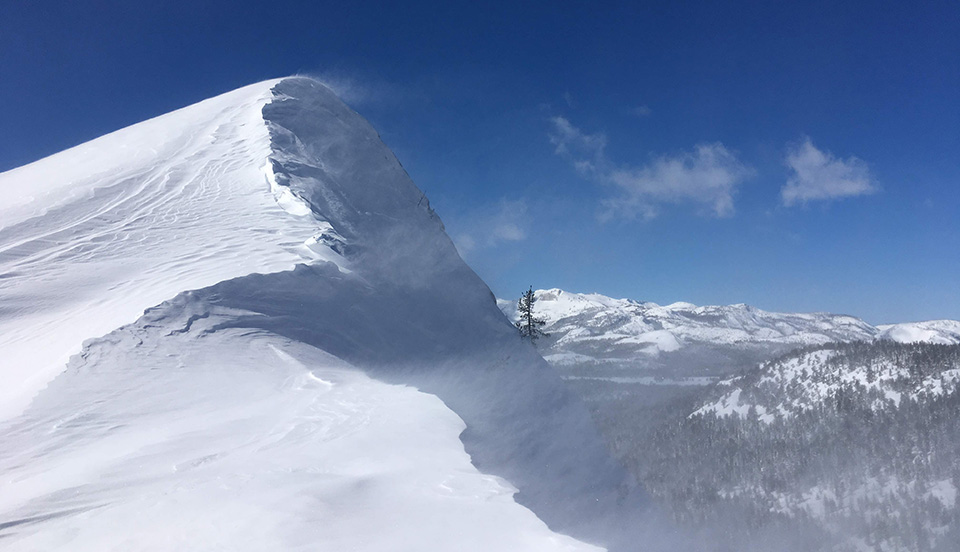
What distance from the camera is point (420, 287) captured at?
39.7ft

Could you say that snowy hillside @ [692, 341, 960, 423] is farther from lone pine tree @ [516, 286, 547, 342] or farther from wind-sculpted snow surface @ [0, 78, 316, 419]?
wind-sculpted snow surface @ [0, 78, 316, 419]

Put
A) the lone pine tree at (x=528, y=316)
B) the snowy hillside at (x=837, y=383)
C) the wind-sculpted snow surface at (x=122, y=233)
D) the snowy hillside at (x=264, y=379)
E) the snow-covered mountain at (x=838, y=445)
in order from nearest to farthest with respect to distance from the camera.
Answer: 1. the snowy hillside at (x=264, y=379)
2. the wind-sculpted snow surface at (x=122, y=233)
3. the lone pine tree at (x=528, y=316)
4. the snow-covered mountain at (x=838, y=445)
5. the snowy hillside at (x=837, y=383)

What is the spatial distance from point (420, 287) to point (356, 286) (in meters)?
2.07

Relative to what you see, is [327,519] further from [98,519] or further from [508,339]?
[508,339]

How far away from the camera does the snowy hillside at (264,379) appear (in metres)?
4.67

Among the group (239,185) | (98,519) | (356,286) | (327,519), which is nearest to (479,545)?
(327,519)

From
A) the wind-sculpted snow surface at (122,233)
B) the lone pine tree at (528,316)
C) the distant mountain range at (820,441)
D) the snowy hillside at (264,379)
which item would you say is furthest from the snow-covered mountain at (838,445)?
the wind-sculpted snow surface at (122,233)

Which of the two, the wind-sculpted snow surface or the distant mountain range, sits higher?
the wind-sculpted snow surface

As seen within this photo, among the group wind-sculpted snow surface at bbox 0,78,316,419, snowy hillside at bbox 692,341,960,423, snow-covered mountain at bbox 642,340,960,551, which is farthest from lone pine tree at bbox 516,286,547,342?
snowy hillside at bbox 692,341,960,423

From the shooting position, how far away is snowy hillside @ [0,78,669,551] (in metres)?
4.67

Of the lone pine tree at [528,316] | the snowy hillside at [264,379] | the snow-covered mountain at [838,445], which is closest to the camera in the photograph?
the snowy hillside at [264,379]

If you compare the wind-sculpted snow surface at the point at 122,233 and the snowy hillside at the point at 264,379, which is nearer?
the snowy hillside at the point at 264,379

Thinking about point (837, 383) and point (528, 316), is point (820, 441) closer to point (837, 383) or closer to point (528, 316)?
point (837, 383)

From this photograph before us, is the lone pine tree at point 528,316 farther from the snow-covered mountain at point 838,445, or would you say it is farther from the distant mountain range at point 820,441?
the snow-covered mountain at point 838,445
